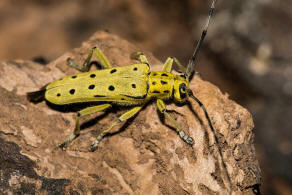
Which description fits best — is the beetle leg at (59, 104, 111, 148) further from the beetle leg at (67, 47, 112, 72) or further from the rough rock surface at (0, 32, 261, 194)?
the beetle leg at (67, 47, 112, 72)

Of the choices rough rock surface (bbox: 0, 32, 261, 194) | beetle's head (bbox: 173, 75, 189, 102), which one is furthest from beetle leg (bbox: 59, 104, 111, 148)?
beetle's head (bbox: 173, 75, 189, 102)

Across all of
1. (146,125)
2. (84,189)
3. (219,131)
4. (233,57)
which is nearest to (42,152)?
(84,189)

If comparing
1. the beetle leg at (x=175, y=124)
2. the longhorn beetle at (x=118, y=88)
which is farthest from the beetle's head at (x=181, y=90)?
the beetle leg at (x=175, y=124)

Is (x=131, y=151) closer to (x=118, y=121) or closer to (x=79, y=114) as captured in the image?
(x=118, y=121)

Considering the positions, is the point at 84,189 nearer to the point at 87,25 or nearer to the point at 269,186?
the point at 269,186

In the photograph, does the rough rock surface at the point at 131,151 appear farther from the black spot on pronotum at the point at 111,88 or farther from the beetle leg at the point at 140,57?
the beetle leg at the point at 140,57
